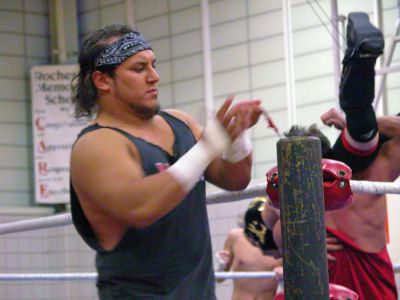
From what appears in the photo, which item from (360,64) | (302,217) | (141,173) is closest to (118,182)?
(141,173)

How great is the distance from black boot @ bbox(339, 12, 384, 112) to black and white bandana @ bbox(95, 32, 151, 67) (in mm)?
896

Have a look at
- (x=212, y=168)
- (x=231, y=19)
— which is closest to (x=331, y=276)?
(x=212, y=168)

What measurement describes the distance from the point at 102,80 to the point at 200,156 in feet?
1.17

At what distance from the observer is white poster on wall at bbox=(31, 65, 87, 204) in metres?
10.0

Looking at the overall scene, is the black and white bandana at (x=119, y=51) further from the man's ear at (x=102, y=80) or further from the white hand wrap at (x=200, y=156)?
the white hand wrap at (x=200, y=156)

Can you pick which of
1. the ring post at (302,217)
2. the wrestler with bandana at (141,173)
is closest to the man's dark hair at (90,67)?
the wrestler with bandana at (141,173)

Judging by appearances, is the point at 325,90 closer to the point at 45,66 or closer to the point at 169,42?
the point at 169,42

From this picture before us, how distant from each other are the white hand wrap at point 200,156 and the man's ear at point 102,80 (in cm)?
29

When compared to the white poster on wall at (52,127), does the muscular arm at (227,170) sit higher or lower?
lower

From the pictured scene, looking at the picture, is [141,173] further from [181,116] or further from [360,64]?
[360,64]

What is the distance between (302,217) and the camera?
192cm

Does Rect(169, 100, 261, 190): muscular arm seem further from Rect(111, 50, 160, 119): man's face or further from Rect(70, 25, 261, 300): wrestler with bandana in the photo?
Rect(111, 50, 160, 119): man's face

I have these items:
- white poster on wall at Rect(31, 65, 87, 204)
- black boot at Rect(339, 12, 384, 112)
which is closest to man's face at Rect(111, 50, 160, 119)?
black boot at Rect(339, 12, 384, 112)

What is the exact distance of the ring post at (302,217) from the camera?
6.21 ft
